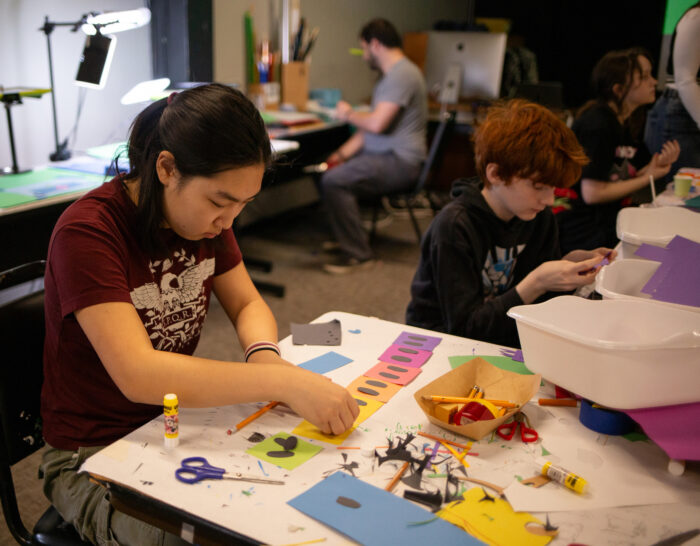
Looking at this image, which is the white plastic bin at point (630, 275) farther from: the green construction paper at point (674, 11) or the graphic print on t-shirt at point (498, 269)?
the green construction paper at point (674, 11)

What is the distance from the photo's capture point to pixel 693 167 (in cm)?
251

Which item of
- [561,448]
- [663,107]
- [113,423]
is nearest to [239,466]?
[113,423]

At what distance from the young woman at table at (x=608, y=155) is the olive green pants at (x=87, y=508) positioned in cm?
195

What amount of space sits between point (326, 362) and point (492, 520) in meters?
0.46

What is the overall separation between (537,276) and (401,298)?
1930mm

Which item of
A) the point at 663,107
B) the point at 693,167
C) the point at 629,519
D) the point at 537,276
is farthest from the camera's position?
the point at 663,107

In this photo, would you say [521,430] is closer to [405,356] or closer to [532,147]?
[405,356]

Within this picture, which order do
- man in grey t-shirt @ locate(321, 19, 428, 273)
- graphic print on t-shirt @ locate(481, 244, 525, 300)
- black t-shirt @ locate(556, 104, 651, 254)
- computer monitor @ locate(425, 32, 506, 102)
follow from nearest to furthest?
graphic print on t-shirt @ locate(481, 244, 525, 300), black t-shirt @ locate(556, 104, 651, 254), man in grey t-shirt @ locate(321, 19, 428, 273), computer monitor @ locate(425, 32, 506, 102)

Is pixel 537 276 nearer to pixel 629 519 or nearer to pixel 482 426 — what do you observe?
pixel 482 426

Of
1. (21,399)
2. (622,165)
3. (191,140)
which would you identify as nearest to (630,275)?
(191,140)

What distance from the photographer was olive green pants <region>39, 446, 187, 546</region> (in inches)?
37.1

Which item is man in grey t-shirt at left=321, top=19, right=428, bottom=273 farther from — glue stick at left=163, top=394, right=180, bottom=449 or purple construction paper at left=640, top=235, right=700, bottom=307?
glue stick at left=163, top=394, right=180, bottom=449

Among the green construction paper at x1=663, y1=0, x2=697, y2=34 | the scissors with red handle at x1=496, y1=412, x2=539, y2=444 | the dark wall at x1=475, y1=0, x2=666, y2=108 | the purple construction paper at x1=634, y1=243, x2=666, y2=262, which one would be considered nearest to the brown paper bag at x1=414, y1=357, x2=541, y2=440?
the scissors with red handle at x1=496, y1=412, x2=539, y2=444

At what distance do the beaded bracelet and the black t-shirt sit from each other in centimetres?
163
